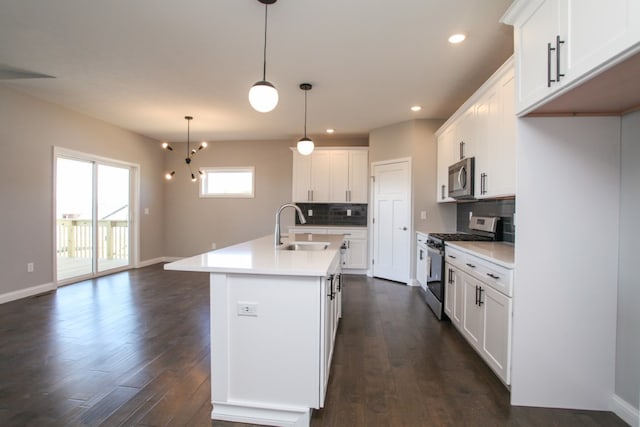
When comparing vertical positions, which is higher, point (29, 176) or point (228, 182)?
point (228, 182)

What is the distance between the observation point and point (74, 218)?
486 cm

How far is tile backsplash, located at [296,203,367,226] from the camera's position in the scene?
6.11 metres

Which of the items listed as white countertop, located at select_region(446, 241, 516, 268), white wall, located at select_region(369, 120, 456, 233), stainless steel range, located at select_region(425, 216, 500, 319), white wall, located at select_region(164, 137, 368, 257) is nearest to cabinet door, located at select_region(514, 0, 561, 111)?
white countertop, located at select_region(446, 241, 516, 268)

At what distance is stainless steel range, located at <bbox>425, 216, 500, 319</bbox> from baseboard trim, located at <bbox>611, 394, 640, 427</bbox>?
1.52 m

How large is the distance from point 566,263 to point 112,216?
653cm


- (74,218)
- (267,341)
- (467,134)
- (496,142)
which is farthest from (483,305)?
(74,218)

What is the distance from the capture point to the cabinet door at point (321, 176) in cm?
587

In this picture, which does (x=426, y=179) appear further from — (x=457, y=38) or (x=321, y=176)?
(x=457, y=38)

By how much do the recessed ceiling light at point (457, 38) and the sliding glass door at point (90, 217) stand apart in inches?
208

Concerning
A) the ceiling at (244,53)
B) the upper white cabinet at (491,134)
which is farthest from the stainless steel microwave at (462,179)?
the ceiling at (244,53)

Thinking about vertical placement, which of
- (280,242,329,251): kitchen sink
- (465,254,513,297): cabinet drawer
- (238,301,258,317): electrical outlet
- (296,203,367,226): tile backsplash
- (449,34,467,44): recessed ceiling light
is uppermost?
(449,34,467,44): recessed ceiling light

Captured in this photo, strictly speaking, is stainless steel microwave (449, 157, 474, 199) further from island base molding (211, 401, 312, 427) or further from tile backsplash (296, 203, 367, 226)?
island base molding (211, 401, 312, 427)

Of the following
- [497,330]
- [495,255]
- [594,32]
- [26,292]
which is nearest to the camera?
[594,32]

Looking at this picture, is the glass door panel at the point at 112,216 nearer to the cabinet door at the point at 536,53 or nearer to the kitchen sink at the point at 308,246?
the kitchen sink at the point at 308,246
